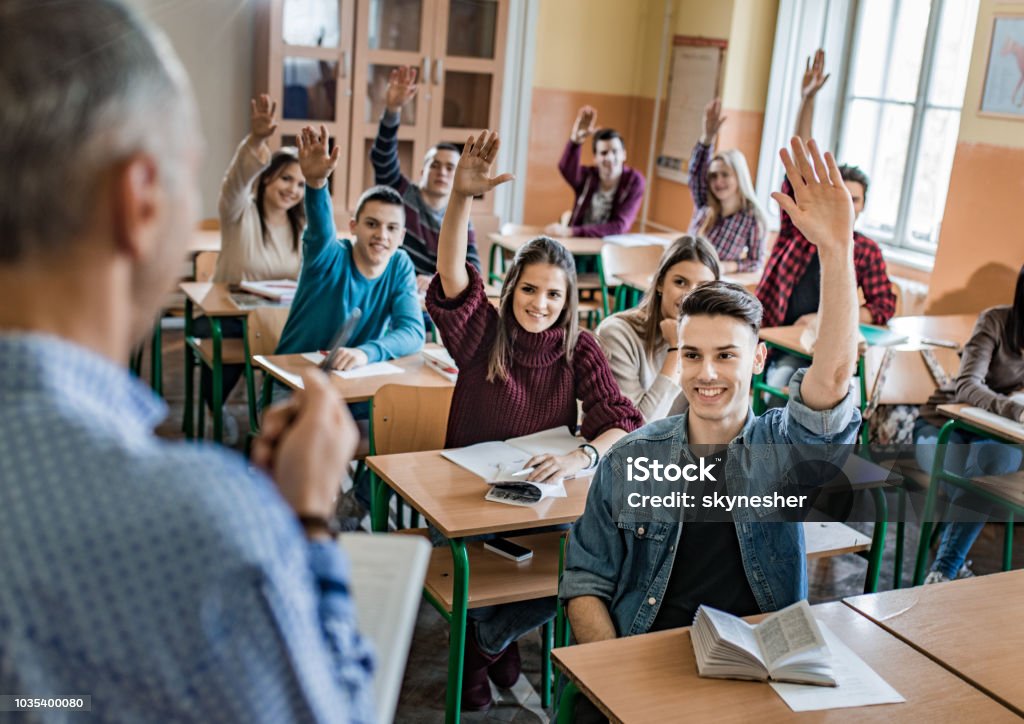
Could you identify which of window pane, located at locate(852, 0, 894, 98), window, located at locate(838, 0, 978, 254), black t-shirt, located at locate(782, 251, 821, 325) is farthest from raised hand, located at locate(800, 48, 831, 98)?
window pane, located at locate(852, 0, 894, 98)

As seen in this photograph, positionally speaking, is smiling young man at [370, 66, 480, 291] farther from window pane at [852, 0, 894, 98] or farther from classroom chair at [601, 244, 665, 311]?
window pane at [852, 0, 894, 98]

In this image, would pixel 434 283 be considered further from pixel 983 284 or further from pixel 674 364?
pixel 983 284

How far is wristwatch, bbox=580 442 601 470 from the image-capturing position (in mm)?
2656

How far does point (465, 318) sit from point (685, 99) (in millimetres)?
4817

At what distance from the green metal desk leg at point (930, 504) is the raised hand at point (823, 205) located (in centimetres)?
183

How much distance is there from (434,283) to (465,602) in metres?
0.91

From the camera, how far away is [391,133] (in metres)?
5.39

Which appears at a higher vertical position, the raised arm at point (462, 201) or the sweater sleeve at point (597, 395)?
the raised arm at point (462, 201)

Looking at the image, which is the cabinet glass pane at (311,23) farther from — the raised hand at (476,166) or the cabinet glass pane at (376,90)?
the raised hand at (476,166)

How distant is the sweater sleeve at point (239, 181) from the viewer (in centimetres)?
451

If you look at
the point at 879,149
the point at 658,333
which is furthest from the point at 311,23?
the point at 658,333

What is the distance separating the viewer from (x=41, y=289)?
658 millimetres

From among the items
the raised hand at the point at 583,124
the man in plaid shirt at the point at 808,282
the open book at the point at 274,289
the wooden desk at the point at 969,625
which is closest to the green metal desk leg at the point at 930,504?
the man in plaid shirt at the point at 808,282

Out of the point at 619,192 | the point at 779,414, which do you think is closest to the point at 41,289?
the point at 779,414
